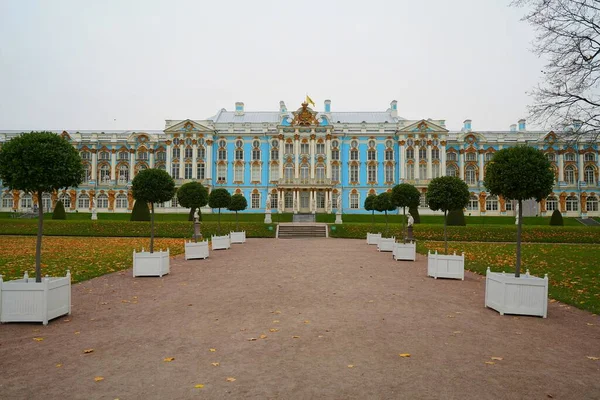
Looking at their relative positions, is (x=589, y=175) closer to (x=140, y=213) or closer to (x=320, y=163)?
(x=320, y=163)

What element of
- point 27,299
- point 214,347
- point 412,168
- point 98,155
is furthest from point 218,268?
point 98,155

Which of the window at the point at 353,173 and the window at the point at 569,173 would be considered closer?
the window at the point at 569,173

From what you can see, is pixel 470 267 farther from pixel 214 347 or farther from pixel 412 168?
pixel 412 168

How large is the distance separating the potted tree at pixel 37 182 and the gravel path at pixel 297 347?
0.84 feet

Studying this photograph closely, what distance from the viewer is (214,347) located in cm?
554

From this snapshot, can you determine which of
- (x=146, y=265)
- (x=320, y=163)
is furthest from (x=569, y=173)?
(x=146, y=265)

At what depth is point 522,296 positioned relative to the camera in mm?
7664

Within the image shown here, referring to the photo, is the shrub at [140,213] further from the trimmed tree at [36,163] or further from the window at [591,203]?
the window at [591,203]

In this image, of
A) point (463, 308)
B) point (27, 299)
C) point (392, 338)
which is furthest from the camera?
point (463, 308)

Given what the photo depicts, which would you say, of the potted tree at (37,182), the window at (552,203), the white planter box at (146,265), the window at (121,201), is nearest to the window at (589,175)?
the window at (552,203)

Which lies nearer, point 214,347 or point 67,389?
point 67,389

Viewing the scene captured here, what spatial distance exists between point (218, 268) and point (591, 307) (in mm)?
9908

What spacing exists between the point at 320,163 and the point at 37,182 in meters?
46.7

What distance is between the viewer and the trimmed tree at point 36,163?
7.42 metres
